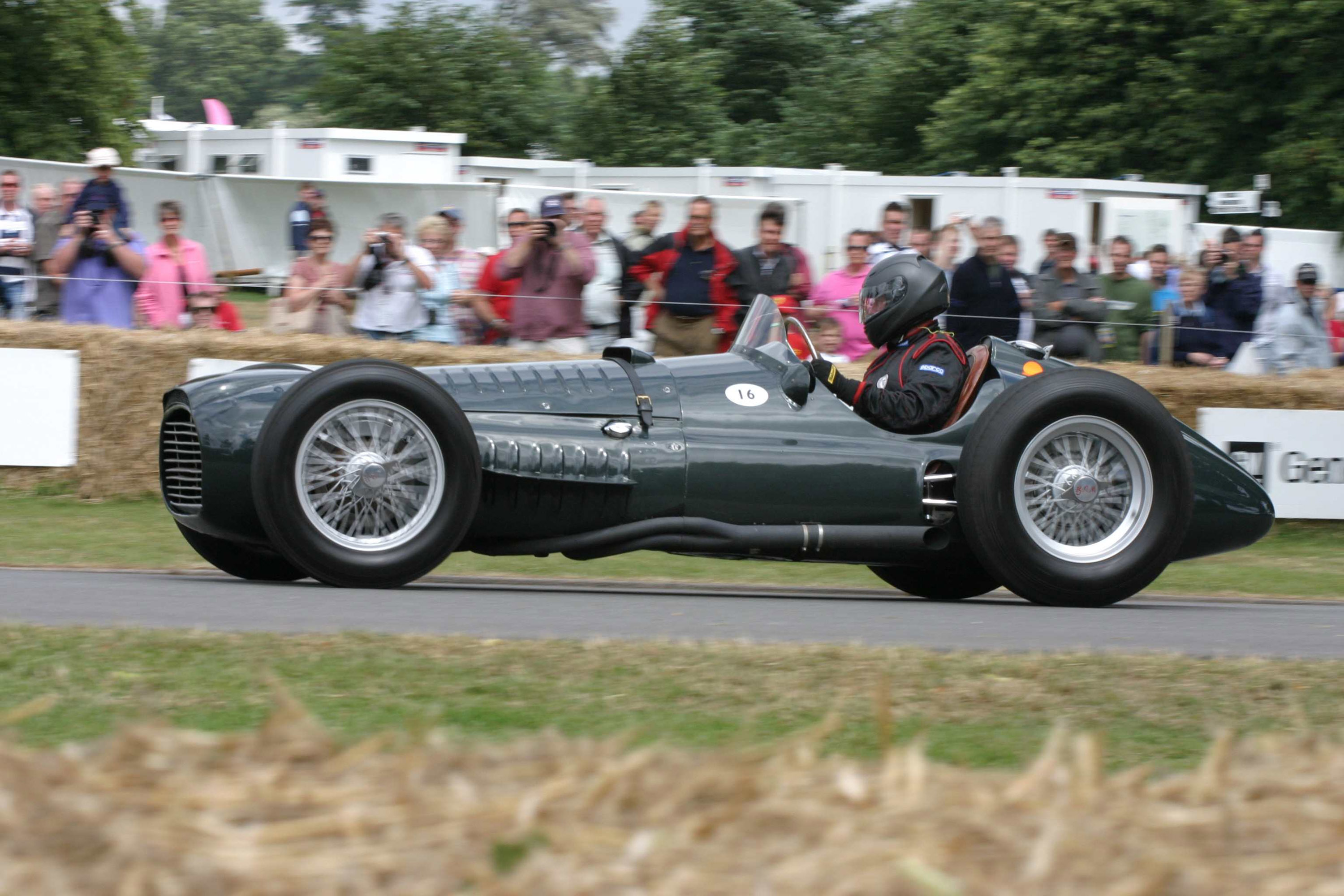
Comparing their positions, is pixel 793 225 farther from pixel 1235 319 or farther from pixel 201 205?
pixel 1235 319

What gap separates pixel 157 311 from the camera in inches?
409

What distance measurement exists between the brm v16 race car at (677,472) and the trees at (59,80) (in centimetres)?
2380

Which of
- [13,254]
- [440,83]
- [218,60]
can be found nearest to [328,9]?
[218,60]

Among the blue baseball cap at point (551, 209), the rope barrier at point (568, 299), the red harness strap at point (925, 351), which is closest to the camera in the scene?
the red harness strap at point (925, 351)

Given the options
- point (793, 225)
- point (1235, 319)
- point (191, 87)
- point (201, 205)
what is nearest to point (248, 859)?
point (1235, 319)

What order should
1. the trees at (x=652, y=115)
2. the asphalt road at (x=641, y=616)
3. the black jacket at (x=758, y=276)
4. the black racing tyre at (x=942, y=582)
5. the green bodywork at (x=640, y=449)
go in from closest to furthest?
the asphalt road at (x=641, y=616) → the green bodywork at (x=640, y=449) → the black racing tyre at (x=942, y=582) → the black jacket at (x=758, y=276) → the trees at (x=652, y=115)

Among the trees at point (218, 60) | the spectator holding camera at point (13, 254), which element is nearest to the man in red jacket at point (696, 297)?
the spectator holding camera at point (13, 254)

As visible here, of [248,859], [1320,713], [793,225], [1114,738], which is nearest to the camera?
[248,859]

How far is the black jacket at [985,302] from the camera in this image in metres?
10.0

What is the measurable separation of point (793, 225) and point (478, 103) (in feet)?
65.1

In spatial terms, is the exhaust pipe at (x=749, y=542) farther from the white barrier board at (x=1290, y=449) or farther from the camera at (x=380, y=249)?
the white barrier board at (x=1290, y=449)

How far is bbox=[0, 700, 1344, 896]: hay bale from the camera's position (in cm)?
174

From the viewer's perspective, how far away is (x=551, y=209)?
926 centimetres

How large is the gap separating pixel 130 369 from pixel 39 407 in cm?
60
